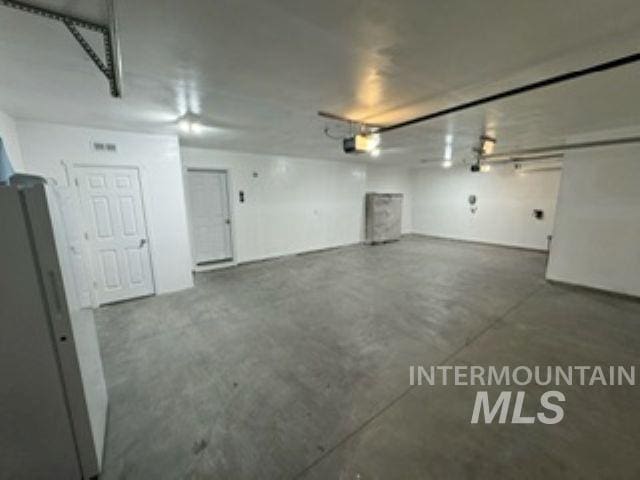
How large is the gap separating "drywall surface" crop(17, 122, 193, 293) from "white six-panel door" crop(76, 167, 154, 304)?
11 centimetres

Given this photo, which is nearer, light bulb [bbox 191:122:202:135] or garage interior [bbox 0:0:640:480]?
garage interior [bbox 0:0:640:480]

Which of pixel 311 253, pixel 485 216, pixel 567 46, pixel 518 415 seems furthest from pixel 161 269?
pixel 485 216

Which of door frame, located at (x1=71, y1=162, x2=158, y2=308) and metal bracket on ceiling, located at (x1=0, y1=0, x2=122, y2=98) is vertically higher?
metal bracket on ceiling, located at (x1=0, y1=0, x2=122, y2=98)

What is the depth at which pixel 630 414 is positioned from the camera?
196cm

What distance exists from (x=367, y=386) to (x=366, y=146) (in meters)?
2.72

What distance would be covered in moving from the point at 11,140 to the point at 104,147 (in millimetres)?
874

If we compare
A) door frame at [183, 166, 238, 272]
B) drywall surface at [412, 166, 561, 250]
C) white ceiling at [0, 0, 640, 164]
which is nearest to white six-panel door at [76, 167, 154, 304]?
white ceiling at [0, 0, 640, 164]

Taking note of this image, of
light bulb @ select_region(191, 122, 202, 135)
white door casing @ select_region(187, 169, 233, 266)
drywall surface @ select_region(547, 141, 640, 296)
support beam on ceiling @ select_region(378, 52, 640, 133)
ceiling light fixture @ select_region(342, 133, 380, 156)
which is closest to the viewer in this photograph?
support beam on ceiling @ select_region(378, 52, 640, 133)

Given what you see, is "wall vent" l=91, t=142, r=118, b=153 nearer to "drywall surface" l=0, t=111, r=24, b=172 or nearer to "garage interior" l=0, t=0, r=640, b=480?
"garage interior" l=0, t=0, r=640, b=480

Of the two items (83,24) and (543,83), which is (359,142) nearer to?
(543,83)

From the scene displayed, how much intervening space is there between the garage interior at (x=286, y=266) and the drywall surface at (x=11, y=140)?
0.12 ft

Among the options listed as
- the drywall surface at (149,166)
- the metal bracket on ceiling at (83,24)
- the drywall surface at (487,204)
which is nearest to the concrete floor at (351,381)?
the drywall surface at (149,166)

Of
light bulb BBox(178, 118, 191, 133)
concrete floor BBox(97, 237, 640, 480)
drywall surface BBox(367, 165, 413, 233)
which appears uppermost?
light bulb BBox(178, 118, 191, 133)

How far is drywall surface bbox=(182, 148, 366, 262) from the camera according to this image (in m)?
5.79
